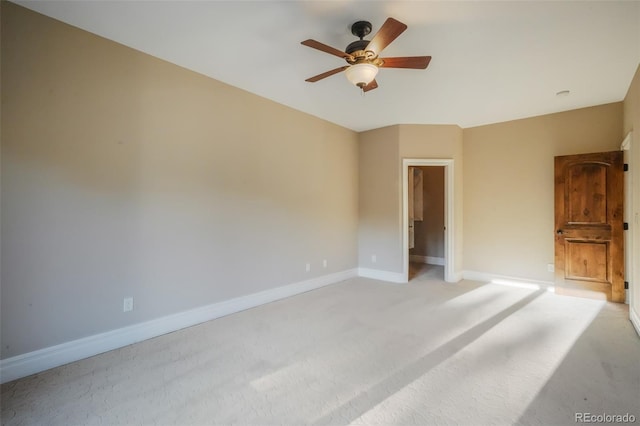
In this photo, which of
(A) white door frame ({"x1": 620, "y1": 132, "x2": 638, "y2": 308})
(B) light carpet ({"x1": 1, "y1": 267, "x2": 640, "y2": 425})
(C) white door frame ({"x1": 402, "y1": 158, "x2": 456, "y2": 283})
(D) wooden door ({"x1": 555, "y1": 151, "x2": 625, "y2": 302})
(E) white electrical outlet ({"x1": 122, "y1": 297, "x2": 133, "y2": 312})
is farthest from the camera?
(C) white door frame ({"x1": 402, "y1": 158, "x2": 456, "y2": 283})

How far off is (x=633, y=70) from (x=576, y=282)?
8.90ft

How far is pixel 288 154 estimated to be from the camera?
4121 millimetres

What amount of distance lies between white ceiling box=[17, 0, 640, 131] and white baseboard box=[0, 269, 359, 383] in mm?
2595

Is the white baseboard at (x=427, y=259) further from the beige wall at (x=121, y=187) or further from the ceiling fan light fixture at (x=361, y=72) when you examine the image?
the ceiling fan light fixture at (x=361, y=72)

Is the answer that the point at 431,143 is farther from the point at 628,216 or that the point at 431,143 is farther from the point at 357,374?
the point at 357,374

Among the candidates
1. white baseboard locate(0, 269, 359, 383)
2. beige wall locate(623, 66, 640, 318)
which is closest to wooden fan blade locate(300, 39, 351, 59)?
white baseboard locate(0, 269, 359, 383)

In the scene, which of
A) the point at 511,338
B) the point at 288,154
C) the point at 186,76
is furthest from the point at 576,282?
→ the point at 186,76

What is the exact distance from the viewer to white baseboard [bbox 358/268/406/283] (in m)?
4.85

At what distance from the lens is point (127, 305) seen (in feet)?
8.60

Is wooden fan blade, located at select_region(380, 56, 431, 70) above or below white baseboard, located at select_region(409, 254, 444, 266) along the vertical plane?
above

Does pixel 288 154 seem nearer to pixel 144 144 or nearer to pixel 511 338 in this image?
pixel 144 144

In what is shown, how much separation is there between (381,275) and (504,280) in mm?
1995

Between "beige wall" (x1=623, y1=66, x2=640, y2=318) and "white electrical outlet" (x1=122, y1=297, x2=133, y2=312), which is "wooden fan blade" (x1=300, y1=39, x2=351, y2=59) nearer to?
"white electrical outlet" (x1=122, y1=297, x2=133, y2=312)

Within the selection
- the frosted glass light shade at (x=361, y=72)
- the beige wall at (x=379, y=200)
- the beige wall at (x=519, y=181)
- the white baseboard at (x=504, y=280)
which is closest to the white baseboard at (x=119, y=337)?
the beige wall at (x=379, y=200)
